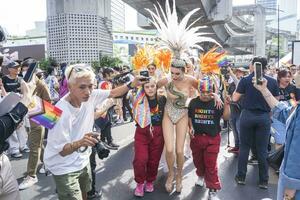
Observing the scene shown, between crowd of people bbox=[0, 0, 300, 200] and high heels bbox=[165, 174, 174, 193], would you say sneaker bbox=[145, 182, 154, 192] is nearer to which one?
crowd of people bbox=[0, 0, 300, 200]

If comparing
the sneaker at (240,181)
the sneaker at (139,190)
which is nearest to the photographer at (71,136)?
the sneaker at (139,190)

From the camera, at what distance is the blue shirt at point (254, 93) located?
4.68 metres

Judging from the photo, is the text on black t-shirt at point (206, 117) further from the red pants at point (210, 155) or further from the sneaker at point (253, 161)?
the sneaker at point (253, 161)

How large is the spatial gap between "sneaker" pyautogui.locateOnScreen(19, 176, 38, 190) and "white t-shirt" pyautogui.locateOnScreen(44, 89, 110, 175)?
245cm

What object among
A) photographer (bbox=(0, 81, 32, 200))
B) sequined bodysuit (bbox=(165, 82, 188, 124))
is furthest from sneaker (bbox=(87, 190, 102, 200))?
photographer (bbox=(0, 81, 32, 200))

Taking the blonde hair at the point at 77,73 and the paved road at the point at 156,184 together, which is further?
the paved road at the point at 156,184

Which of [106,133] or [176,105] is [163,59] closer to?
[176,105]

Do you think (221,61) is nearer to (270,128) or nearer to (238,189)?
(270,128)

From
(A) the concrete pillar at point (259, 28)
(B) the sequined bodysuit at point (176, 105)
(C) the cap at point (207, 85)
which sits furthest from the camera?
(A) the concrete pillar at point (259, 28)

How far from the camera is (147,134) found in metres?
4.61

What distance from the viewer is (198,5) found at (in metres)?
28.1

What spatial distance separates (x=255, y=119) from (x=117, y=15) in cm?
12969

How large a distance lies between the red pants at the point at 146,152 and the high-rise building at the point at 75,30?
56540 millimetres

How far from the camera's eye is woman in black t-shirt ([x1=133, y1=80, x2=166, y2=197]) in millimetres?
4555
